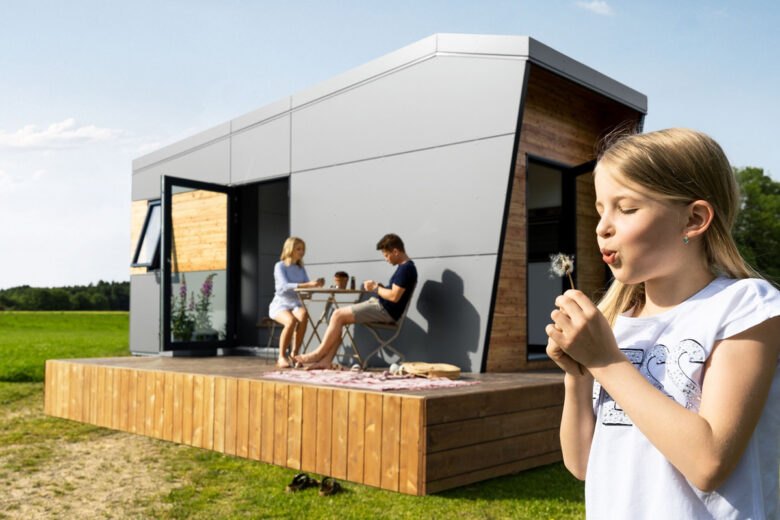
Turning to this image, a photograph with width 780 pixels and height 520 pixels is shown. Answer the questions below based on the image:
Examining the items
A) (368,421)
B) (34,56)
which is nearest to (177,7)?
(368,421)

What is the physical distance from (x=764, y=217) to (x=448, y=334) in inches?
1111

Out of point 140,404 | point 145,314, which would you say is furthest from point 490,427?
point 145,314

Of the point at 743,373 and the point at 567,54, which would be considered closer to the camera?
the point at 743,373

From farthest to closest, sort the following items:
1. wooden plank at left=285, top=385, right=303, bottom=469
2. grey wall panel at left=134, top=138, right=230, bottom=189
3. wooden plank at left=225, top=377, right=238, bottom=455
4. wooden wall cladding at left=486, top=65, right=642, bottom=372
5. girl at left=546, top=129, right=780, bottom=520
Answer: grey wall panel at left=134, top=138, right=230, bottom=189 → wooden wall cladding at left=486, top=65, right=642, bottom=372 → wooden plank at left=225, top=377, right=238, bottom=455 → wooden plank at left=285, top=385, right=303, bottom=469 → girl at left=546, top=129, right=780, bottom=520

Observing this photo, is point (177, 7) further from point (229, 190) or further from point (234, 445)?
point (234, 445)

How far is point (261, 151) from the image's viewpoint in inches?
315

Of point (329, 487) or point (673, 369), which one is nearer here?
point (673, 369)

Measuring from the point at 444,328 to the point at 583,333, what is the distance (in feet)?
17.2

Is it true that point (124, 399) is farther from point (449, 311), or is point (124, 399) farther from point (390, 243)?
point (449, 311)

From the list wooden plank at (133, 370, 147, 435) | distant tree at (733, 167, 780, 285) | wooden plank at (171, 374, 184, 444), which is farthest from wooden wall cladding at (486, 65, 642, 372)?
distant tree at (733, 167, 780, 285)

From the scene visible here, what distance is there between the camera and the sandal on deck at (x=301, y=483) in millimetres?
4055

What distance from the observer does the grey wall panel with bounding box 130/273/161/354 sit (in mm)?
9688

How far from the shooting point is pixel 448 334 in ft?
19.4

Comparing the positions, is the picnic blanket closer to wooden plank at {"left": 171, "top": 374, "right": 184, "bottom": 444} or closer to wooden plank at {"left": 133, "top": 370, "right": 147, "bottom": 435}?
wooden plank at {"left": 171, "top": 374, "right": 184, "bottom": 444}
